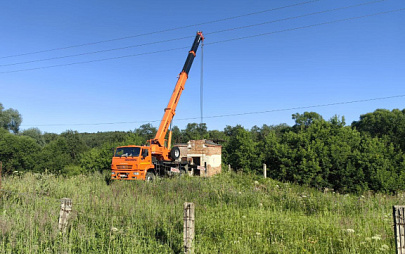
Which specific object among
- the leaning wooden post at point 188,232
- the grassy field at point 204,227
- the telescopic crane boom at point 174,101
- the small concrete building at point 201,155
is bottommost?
the grassy field at point 204,227

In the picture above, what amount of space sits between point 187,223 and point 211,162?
1733cm

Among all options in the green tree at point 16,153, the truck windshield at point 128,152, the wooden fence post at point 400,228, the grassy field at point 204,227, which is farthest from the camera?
the green tree at point 16,153

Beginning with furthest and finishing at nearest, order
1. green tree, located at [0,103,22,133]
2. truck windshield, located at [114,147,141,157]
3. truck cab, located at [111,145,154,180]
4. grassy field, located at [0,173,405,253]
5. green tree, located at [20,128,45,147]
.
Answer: green tree, located at [20,128,45,147] → green tree, located at [0,103,22,133] → truck windshield, located at [114,147,141,157] → truck cab, located at [111,145,154,180] → grassy field, located at [0,173,405,253]

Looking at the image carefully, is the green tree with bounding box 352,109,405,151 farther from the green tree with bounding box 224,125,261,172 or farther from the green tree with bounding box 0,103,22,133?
the green tree with bounding box 0,103,22,133

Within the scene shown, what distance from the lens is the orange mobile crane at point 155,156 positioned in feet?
46.6

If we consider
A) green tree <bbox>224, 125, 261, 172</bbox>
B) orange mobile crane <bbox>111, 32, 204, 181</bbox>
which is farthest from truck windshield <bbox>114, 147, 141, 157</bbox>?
green tree <bbox>224, 125, 261, 172</bbox>

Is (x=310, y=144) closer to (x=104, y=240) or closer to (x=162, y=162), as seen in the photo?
(x=162, y=162)

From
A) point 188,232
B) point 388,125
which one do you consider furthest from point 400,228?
point 388,125

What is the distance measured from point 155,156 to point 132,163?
8.57 ft

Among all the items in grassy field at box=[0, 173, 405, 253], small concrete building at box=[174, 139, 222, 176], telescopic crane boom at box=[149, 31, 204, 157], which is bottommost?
grassy field at box=[0, 173, 405, 253]

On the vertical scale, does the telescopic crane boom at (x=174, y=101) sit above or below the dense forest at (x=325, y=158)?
above

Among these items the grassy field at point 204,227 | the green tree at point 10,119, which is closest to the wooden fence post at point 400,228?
the grassy field at point 204,227

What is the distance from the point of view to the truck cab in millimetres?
14078

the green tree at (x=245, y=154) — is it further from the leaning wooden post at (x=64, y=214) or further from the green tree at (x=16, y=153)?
the green tree at (x=16, y=153)
